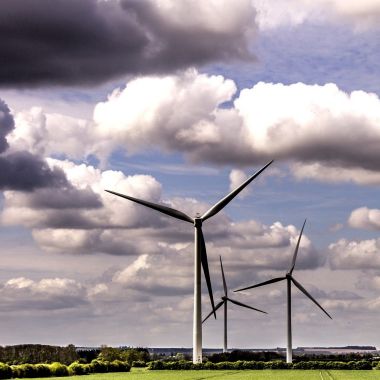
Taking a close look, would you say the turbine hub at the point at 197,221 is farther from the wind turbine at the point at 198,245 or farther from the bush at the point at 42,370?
the bush at the point at 42,370

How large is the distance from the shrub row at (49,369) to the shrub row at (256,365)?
9.22 metres

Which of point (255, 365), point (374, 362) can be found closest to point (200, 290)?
point (255, 365)

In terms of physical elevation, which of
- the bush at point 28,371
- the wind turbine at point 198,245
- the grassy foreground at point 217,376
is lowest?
the grassy foreground at point 217,376

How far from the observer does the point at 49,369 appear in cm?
11044

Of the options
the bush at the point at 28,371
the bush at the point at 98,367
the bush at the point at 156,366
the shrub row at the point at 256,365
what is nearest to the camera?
the bush at the point at 28,371

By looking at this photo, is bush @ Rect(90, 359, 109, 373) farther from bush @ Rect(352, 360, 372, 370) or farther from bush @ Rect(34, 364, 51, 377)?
bush @ Rect(352, 360, 372, 370)

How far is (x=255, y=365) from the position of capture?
143 metres

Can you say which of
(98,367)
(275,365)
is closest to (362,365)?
(275,365)

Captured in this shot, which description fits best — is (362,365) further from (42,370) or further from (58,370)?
(42,370)

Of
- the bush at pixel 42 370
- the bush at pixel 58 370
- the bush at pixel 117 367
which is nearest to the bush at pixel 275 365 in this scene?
the bush at pixel 117 367

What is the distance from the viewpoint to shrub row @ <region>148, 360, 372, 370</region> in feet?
418

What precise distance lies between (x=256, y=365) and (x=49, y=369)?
4485cm

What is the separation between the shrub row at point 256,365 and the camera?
127 meters

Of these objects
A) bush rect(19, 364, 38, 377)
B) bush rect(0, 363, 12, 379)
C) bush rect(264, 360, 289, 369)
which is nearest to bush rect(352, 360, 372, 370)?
bush rect(264, 360, 289, 369)
